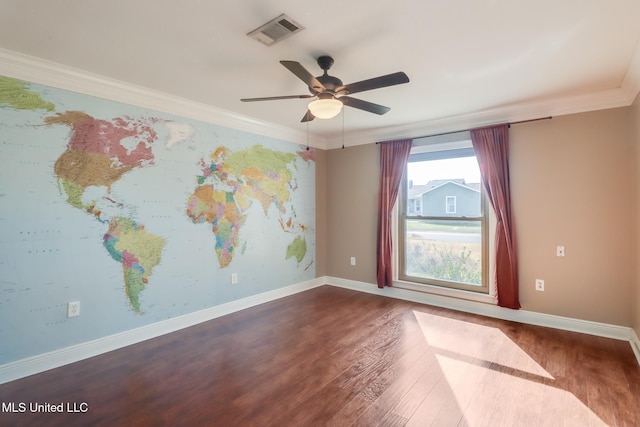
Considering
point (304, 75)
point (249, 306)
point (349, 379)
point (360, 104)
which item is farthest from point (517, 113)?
point (249, 306)

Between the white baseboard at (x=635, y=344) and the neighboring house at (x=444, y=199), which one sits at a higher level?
the neighboring house at (x=444, y=199)

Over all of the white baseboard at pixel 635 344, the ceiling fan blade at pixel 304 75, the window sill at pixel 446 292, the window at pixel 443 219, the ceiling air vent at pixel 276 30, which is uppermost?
the ceiling air vent at pixel 276 30

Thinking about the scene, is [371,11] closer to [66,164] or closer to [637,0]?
[637,0]

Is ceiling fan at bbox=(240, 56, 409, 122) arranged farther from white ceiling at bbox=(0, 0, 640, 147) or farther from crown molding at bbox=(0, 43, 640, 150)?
crown molding at bbox=(0, 43, 640, 150)

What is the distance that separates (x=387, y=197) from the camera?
4.51 meters

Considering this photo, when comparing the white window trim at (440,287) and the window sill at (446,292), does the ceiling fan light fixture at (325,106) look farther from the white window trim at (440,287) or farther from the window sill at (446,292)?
the window sill at (446,292)

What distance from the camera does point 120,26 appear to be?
1996 millimetres

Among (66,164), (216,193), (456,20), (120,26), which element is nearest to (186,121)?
(216,193)

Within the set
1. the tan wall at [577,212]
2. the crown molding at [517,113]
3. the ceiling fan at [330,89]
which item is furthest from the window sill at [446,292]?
the ceiling fan at [330,89]

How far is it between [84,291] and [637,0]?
448 cm

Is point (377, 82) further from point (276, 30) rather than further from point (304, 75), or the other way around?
point (276, 30)

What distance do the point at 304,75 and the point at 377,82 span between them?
1.66ft

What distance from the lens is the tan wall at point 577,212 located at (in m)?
3.02

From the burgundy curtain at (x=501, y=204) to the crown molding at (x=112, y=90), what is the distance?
2878 mm
